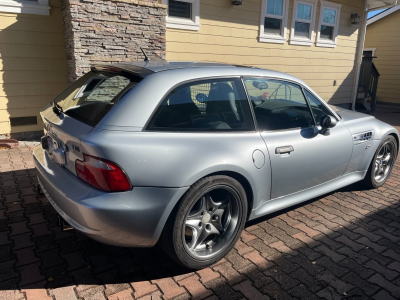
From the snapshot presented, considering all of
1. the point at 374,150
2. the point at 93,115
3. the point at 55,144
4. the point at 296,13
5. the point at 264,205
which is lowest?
the point at 264,205

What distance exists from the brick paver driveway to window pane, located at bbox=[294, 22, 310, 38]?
→ 7.38 meters

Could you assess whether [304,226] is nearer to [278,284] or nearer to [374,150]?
[278,284]

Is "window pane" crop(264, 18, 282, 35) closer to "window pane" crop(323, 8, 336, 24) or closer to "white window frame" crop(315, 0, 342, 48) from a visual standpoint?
"white window frame" crop(315, 0, 342, 48)

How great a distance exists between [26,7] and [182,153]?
5264 millimetres

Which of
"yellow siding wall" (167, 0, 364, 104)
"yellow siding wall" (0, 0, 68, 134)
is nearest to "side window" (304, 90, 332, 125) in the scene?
"yellow siding wall" (167, 0, 364, 104)

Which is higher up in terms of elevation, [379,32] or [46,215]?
[379,32]

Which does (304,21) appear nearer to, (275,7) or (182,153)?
(275,7)

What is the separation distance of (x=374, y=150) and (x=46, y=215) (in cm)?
398

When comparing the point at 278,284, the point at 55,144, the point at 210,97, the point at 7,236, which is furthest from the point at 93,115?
the point at 278,284

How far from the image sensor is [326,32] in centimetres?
1072

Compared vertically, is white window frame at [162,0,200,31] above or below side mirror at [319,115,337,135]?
above

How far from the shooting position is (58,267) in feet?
8.75

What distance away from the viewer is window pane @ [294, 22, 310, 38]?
9766 mm

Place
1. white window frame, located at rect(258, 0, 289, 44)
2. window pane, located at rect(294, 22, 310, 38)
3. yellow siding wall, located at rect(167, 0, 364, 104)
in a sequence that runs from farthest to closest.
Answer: window pane, located at rect(294, 22, 310, 38)
white window frame, located at rect(258, 0, 289, 44)
yellow siding wall, located at rect(167, 0, 364, 104)
